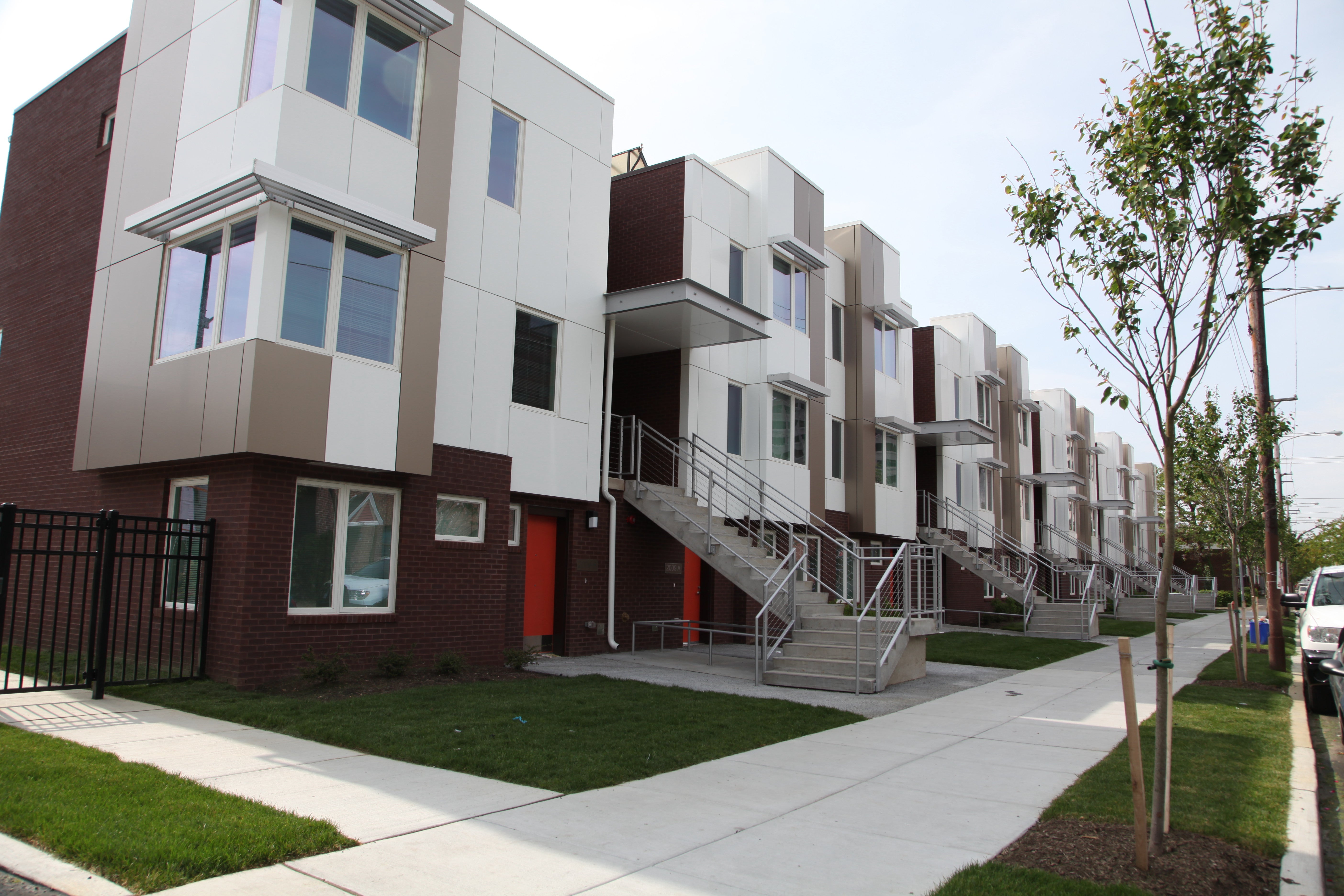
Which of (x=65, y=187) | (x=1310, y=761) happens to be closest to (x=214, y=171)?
(x=65, y=187)

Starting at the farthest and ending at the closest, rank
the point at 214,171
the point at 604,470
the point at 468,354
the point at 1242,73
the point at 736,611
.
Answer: the point at 736,611
the point at 604,470
the point at 468,354
the point at 214,171
the point at 1242,73

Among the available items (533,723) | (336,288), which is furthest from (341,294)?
(533,723)

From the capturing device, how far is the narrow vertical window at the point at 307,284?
10.3 m

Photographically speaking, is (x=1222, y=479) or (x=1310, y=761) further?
(x=1222, y=479)

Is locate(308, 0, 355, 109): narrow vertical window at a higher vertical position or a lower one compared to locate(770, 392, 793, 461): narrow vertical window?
higher

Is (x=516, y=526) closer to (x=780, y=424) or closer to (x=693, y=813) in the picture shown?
(x=780, y=424)

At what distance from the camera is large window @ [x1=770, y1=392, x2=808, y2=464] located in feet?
63.9

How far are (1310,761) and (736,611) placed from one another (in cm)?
1201

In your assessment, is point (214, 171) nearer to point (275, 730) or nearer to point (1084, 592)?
point (275, 730)

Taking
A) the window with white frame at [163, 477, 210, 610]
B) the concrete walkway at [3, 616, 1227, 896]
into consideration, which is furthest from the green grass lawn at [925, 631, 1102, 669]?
the window with white frame at [163, 477, 210, 610]

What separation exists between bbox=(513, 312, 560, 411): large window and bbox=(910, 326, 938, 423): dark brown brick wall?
17221 millimetres

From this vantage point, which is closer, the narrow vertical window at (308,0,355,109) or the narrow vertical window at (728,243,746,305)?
the narrow vertical window at (308,0,355,109)

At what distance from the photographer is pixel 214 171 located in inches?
437

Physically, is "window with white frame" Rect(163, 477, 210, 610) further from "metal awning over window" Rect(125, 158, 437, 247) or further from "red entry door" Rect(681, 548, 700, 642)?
"red entry door" Rect(681, 548, 700, 642)
